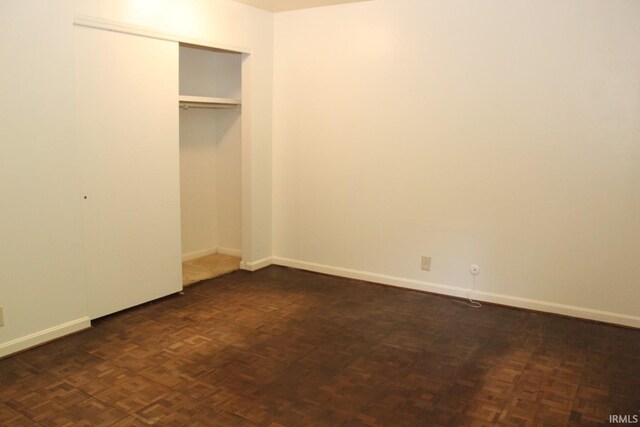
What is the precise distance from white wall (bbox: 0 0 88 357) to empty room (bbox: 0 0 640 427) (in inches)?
0.5

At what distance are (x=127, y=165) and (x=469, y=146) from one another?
261 centimetres

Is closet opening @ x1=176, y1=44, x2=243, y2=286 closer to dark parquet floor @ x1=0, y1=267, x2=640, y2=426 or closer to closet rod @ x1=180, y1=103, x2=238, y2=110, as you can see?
closet rod @ x1=180, y1=103, x2=238, y2=110

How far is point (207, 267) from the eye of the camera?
4.96 m

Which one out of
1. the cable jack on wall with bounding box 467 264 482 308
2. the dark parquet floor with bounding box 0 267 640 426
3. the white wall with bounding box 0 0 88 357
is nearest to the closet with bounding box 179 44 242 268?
the dark parquet floor with bounding box 0 267 640 426

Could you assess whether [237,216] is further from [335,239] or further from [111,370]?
[111,370]

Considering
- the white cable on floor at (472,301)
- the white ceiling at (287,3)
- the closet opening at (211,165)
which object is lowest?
the white cable on floor at (472,301)

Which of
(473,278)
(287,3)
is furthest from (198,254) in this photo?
(473,278)

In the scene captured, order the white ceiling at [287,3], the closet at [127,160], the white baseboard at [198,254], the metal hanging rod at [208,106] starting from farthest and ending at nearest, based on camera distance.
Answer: the white baseboard at [198,254] → the metal hanging rod at [208,106] → the white ceiling at [287,3] → the closet at [127,160]

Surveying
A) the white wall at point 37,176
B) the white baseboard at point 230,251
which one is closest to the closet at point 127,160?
the white wall at point 37,176

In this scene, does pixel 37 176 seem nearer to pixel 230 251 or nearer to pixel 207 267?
pixel 207 267

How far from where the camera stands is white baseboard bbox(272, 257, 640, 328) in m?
3.70

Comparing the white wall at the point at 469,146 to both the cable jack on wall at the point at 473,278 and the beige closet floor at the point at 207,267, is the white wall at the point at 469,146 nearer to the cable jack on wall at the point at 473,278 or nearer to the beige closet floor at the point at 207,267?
the cable jack on wall at the point at 473,278

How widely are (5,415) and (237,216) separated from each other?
308 cm

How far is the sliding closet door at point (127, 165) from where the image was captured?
3375 millimetres
